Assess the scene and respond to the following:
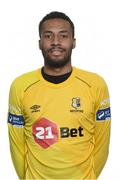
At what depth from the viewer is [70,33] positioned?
375cm

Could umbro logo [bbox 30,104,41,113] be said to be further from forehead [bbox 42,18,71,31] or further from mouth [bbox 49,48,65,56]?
forehead [bbox 42,18,71,31]

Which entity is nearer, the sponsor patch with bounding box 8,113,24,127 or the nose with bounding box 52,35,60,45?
the nose with bounding box 52,35,60,45

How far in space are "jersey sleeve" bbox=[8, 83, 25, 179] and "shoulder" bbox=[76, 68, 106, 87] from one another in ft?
1.62

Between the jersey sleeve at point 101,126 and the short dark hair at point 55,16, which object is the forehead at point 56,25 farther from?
the jersey sleeve at point 101,126

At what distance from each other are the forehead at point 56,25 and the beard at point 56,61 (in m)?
0.18

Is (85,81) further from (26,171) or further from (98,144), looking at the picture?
(26,171)

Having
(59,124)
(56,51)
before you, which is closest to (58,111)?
(59,124)

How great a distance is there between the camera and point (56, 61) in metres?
3.70

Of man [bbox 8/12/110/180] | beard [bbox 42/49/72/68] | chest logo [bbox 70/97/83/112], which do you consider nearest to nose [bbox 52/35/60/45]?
man [bbox 8/12/110/180]

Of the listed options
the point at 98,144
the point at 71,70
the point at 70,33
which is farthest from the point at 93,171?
the point at 70,33

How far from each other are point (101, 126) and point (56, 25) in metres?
0.85

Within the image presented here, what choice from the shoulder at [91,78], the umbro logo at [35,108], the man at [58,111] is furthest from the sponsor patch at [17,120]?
the shoulder at [91,78]

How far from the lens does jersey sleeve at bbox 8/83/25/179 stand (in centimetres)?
384

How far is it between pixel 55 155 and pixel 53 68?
25.4 inches
